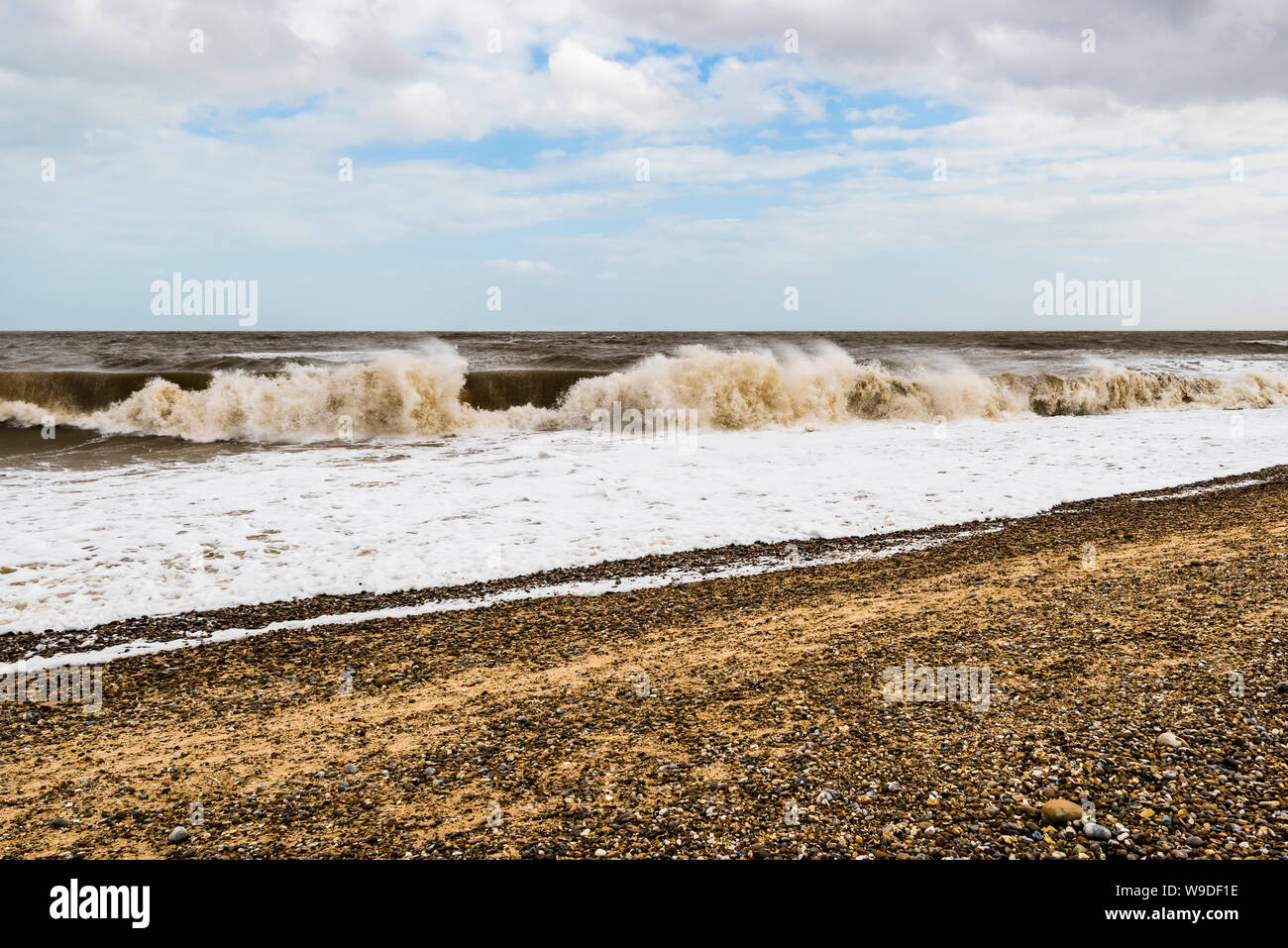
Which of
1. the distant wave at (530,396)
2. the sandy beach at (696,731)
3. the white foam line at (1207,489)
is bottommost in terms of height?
the sandy beach at (696,731)

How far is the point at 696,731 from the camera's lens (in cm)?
393

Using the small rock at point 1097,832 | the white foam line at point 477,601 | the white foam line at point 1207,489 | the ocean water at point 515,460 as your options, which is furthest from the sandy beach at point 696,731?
the white foam line at point 1207,489

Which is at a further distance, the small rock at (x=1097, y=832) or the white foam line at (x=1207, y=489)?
the white foam line at (x=1207, y=489)

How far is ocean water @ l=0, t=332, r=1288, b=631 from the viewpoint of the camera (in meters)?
7.39

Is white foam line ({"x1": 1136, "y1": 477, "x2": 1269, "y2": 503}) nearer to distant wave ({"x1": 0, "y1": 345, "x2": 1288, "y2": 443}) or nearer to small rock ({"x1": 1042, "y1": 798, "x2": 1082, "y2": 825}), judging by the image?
small rock ({"x1": 1042, "y1": 798, "x2": 1082, "y2": 825})

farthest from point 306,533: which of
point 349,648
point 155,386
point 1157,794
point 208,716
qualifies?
point 155,386

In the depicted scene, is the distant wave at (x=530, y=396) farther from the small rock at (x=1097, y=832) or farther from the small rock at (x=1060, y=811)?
the small rock at (x=1097, y=832)

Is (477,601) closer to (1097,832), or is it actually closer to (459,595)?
(459,595)

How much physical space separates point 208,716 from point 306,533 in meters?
4.01

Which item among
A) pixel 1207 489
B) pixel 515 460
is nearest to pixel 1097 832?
pixel 1207 489

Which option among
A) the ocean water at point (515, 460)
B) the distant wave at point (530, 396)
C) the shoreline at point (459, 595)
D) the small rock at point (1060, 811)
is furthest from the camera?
the distant wave at point (530, 396)

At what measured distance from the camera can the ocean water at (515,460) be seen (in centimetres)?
739
